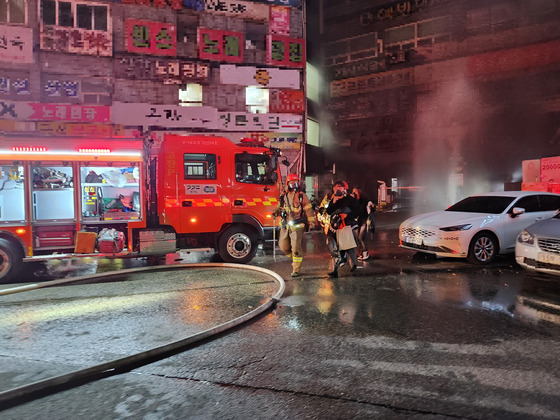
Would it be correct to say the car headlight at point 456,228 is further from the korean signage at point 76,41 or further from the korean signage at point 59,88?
the korean signage at point 59,88

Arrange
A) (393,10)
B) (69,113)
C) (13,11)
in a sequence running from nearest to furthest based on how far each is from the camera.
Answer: (13,11) < (69,113) < (393,10)

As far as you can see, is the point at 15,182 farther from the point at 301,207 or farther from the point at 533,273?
the point at 533,273

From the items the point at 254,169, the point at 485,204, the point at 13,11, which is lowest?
the point at 485,204

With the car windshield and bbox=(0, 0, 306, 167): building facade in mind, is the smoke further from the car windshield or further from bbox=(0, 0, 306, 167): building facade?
the car windshield

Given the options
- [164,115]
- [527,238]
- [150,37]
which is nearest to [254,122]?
[164,115]

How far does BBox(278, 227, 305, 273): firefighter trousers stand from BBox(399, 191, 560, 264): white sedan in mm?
2849

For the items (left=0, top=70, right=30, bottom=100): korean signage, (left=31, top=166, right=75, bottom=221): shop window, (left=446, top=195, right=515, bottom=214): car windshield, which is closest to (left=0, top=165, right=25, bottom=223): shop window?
(left=31, top=166, right=75, bottom=221): shop window

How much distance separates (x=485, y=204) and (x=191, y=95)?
15028 millimetres

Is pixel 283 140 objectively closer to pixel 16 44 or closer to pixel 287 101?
pixel 287 101

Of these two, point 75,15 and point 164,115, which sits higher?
point 75,15

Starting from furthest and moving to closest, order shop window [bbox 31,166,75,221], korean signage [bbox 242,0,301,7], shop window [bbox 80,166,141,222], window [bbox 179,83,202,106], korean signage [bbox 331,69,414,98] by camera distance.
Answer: korean signage [bbox 331,69,414,98] → korean signage [bbox 242,0,301,7] → window [bbox 179,83,202,106] → shop window [bbox 80,166,141,222] → shop window [bbox 31,166,75,221]

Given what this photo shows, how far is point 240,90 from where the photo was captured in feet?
63.8

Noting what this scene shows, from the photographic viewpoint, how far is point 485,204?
336 inches

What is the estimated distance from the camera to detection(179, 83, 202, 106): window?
19125 mm
